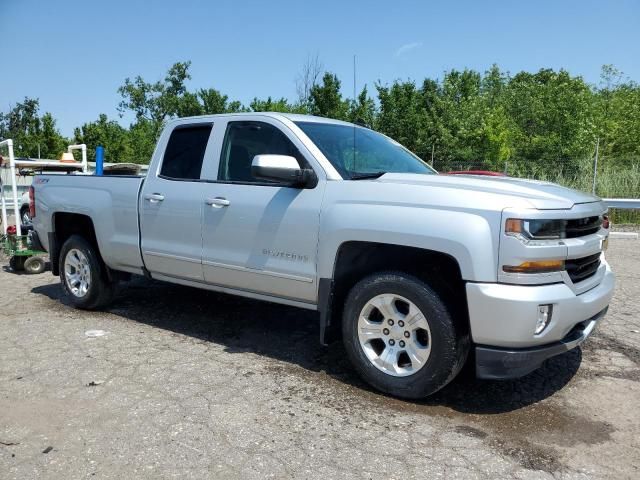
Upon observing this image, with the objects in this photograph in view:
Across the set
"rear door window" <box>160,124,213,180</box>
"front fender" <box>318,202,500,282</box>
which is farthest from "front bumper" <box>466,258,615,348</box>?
"rear door window" <box>160,124,213,180</box>

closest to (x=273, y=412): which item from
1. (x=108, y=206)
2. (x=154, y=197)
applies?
(x=154, y=197)

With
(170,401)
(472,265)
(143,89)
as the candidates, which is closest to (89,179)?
(170,401)

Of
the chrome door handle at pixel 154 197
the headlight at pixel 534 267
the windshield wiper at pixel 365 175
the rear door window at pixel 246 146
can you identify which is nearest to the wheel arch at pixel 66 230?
the chrome door handle at pixel 154 197

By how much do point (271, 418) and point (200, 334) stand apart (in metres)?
1.93

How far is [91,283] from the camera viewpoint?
564 cm

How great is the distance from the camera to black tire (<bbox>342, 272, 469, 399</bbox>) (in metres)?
3.33

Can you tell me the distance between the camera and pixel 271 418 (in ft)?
11.0

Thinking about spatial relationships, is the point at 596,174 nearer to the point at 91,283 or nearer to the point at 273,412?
the point at 91,283

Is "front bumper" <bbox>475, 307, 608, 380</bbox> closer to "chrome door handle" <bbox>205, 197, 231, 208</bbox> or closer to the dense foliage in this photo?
"chrome door handle" <bbox>205, 197, 231, 208</bbox>

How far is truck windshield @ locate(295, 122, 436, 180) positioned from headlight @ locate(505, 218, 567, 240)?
1.20 metres

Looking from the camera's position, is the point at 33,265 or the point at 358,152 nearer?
the point at 358,152

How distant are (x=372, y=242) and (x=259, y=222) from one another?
99cm

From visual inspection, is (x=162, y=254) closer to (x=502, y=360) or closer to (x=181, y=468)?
(x=181, y=468)

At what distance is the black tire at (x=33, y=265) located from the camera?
7895 millimetres
